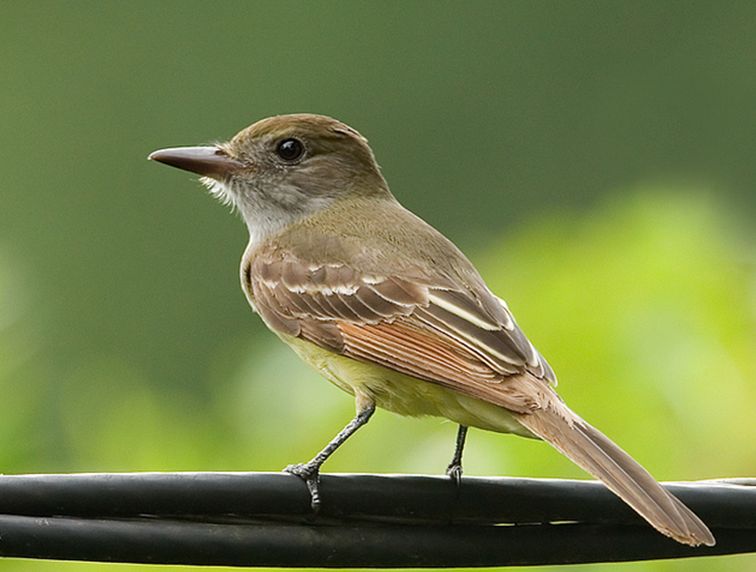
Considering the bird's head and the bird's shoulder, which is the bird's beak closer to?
the bird's head

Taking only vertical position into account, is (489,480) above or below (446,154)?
above

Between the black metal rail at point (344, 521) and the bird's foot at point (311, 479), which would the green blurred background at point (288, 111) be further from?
the black metal rail at point (344, 521)

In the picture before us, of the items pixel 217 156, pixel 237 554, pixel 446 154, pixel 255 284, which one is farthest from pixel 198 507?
pixel 446 154

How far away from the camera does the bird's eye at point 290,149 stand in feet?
18.5

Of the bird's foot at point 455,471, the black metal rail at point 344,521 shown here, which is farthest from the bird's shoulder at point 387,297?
the black metal rail at point 344,521

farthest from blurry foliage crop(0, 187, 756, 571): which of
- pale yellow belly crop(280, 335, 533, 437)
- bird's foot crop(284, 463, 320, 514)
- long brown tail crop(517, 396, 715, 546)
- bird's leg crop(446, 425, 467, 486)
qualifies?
bird's foot crop(284, 463, 320, 514)

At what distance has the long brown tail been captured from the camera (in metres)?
3.05

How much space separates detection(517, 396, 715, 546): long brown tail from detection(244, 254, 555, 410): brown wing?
74 millimetres

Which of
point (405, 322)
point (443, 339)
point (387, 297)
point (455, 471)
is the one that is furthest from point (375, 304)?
point (455, 471)

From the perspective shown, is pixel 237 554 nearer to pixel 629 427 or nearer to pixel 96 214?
pixel 629 427

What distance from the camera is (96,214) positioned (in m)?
11.0

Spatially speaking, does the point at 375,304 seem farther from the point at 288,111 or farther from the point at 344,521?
the point at 288,111

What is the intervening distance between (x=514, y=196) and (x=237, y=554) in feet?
27.2

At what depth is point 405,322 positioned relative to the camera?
4.38 m
